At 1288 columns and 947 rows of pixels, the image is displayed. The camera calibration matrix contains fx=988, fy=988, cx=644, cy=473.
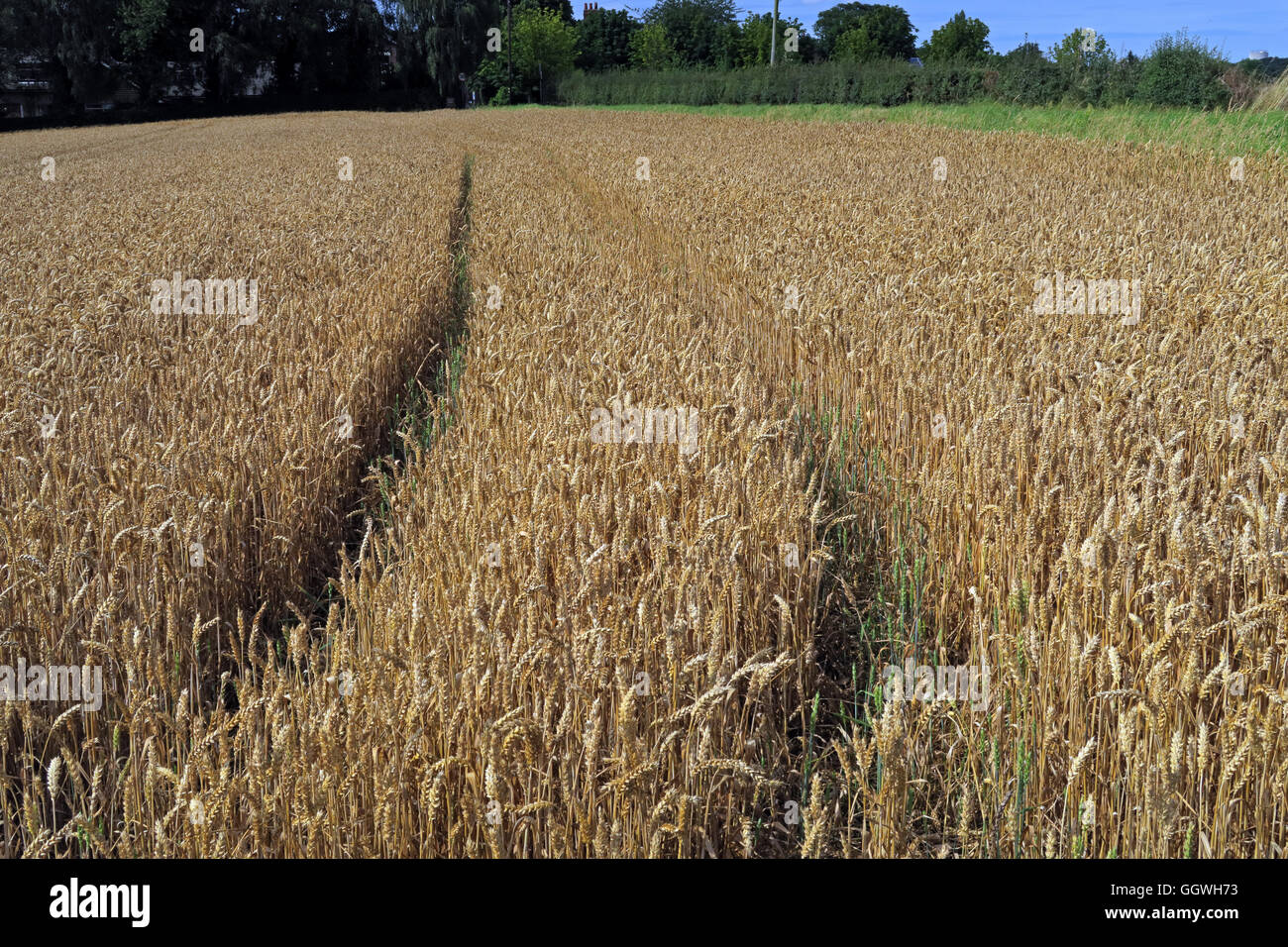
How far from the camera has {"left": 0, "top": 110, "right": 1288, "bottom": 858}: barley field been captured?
191cm

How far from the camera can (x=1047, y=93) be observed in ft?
76.4

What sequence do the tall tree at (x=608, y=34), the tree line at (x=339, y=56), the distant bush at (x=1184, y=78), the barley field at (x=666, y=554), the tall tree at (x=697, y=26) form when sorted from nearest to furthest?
the barley field at (x=666, y=554), the distant bush at (x=1184, y=78), the tree line at (x=339, y=56), the tall tree at (x=697, y=26), the tall tree at (x=608, y=34)

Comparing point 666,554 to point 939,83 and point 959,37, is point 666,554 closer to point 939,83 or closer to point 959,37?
point 939,83

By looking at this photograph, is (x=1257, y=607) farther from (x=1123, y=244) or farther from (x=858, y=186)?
(x=858, y=186)

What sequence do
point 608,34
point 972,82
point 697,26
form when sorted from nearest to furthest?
point 972,82, point 697,26, point 608,34

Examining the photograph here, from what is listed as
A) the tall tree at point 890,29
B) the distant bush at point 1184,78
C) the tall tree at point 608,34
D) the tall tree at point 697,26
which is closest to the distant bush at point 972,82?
the distant bush at point 1184,78

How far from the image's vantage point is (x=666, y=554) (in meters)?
2.69

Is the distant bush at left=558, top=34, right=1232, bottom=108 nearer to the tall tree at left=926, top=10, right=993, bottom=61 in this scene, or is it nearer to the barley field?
the barley field

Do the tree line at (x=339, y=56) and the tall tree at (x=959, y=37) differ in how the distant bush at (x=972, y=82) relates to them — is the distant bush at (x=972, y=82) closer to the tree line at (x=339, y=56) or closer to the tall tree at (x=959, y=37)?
the tree line at (x=339, y=56)

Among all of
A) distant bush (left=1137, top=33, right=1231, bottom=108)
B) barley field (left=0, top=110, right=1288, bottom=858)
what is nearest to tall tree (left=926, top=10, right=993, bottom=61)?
distant bush (left=1137, top=33, right=1231, bottom=108)

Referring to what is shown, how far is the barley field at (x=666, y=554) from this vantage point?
1.91 m

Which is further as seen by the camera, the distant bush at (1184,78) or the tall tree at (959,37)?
the tall tree at (959,37)

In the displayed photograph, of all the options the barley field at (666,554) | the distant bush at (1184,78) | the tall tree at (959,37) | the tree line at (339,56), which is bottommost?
the barley field at (666,554)

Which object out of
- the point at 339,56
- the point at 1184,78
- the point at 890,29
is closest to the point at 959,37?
A: the point at 890,29
